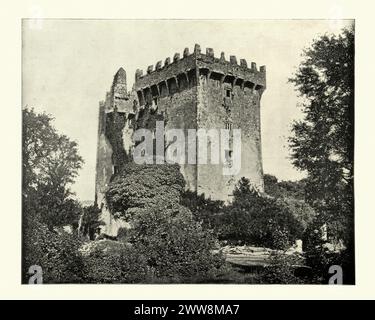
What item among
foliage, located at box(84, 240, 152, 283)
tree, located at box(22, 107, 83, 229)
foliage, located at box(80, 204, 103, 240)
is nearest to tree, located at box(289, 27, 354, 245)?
foliage, located at box(84, 240, 152, 283)

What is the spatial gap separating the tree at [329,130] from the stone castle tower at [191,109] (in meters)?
1.57

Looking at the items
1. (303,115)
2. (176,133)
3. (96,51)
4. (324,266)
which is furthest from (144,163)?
(324,266)

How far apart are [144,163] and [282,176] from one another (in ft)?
12.8

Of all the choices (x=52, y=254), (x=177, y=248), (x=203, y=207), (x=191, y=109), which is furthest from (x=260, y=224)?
(x=52, y=254)

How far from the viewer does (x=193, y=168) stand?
57.7 ft

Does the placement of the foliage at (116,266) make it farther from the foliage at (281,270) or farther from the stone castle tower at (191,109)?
the foliage at (281,270)

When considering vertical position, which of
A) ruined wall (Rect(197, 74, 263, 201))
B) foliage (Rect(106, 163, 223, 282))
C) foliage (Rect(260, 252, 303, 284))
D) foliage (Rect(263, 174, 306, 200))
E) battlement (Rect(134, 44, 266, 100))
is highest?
battlement (Rect(134, 44, 266, 100))

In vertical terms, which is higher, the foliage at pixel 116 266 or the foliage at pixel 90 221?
the foliage at pixel 90 221

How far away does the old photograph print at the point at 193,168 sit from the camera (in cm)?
1477

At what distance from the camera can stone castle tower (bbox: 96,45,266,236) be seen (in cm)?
1742

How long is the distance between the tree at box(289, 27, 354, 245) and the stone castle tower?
1.57 m

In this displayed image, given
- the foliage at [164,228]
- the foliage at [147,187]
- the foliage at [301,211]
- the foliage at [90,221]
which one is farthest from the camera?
the foliage at [147,187]

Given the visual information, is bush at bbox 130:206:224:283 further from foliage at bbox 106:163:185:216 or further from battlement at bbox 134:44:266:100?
battlement at bbox 134:44:266:100

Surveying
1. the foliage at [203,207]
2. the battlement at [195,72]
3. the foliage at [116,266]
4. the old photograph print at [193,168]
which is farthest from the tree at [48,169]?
the battlement at [195,72]
